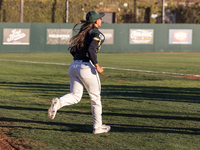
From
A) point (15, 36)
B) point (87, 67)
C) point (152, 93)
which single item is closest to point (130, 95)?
point (152, 93)

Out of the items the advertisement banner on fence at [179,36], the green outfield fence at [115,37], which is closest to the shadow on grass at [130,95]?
the green outfield fence at [115,37]

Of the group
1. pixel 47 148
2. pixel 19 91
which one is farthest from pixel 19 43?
pixel 47 148

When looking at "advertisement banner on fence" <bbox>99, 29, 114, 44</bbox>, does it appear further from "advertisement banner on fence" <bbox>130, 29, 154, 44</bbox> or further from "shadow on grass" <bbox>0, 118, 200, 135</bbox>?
"shadow on grass" <bbox>0, 118, 200, 135</bbox>

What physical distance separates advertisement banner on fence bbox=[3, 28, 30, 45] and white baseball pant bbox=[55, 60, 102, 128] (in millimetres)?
27164

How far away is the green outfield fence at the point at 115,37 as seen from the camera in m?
31.9

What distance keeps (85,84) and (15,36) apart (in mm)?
27394

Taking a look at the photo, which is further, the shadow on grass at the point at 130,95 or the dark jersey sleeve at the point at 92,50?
the shadow on grass at the point at 130,95

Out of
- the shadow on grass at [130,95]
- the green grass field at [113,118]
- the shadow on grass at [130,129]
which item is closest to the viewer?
the green grass field at [113,118]

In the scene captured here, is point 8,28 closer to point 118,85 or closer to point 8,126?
point 118,85

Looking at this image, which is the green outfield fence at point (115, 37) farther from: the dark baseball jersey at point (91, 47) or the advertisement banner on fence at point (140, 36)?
the dark baseball jersey at point (91, 47)

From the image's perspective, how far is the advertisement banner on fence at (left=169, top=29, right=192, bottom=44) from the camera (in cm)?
3594

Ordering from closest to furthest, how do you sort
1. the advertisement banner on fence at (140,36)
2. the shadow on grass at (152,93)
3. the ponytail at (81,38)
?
the ponytail at (81,38) < the shadow on grass at (152,93) < the advertisement banner on fence at (140,36)

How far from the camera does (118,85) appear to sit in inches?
465

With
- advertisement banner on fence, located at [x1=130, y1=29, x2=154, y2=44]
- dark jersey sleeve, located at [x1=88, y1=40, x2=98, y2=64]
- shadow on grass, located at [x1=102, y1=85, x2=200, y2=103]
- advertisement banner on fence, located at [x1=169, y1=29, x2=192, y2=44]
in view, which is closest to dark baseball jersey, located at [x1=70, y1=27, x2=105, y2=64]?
dark jersey sleeve, located at [x1=88, y1=40, x2=98, y2=64]
